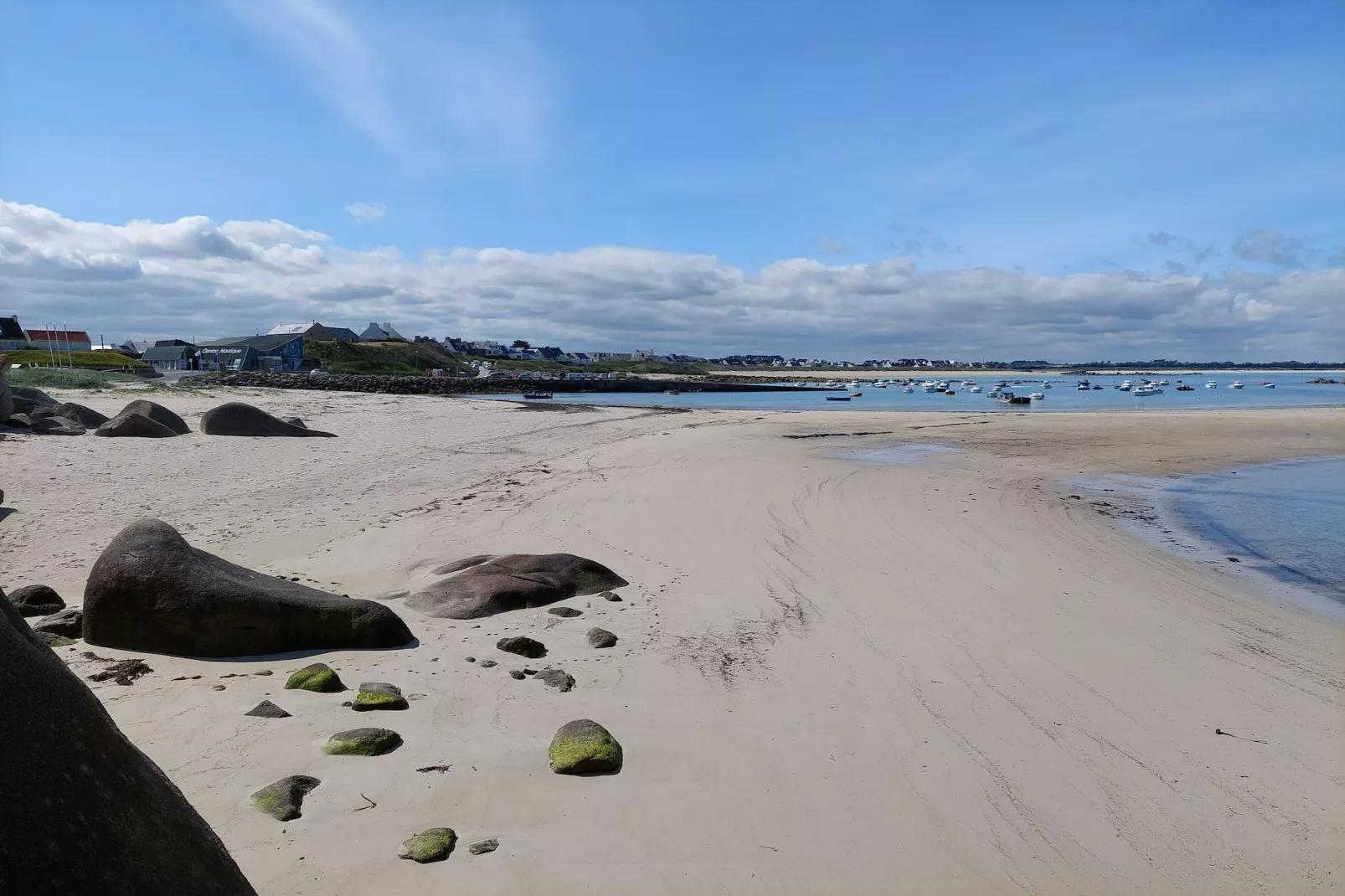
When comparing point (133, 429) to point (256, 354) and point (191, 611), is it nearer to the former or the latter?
point (191, 611)

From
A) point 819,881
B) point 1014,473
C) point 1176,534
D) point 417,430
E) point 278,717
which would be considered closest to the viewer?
point 819,881

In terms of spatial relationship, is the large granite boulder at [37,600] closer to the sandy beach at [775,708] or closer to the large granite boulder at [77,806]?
the sandy beach at [775,708]

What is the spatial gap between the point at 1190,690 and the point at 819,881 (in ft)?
14.9

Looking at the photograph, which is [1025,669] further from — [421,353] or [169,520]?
[421,353]

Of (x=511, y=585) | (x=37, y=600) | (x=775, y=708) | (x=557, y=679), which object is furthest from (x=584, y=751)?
(x=37, y=600)

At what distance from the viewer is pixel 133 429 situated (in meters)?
20.2

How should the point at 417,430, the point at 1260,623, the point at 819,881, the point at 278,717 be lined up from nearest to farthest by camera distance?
the point at 819,881 < the point at 278,717 < the point at 1260,623 < the point at 417,430

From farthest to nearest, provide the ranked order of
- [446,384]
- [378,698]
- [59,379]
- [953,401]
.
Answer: [446,384] < [953,401] < [59,379] < [378,698]

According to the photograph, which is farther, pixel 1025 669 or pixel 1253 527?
pixel 1253 527

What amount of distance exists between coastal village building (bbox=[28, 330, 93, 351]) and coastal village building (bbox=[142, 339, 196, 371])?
772 centimetres

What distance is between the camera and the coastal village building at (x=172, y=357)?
86931 millimetres

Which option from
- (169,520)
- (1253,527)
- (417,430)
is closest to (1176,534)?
(1253,527)

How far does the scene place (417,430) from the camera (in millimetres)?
29922

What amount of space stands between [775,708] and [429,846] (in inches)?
112
